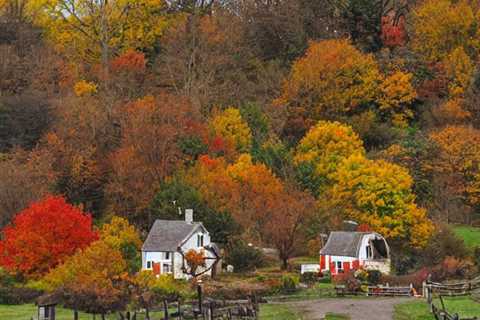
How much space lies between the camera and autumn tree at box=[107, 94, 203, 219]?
252 ft

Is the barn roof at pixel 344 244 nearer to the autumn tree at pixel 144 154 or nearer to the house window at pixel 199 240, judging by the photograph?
the house window at pixel 199 240

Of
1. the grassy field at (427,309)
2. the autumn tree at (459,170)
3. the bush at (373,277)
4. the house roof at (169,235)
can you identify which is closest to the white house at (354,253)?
the bush at (373,277)

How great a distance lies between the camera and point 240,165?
7719cm

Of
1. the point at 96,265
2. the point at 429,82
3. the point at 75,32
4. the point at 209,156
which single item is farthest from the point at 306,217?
the point at 75,32

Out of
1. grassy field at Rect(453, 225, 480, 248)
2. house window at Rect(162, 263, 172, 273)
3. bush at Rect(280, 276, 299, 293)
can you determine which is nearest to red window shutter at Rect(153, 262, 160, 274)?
house window at Rect(162, 263, 172, 273)

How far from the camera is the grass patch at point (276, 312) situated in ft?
162

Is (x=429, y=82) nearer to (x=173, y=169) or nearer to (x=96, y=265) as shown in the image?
(x=173, y=169)

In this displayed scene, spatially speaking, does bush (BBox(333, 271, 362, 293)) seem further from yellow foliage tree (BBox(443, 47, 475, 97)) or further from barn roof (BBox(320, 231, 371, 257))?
yellow foliage tree (BBox(443, 47, 475, 97))

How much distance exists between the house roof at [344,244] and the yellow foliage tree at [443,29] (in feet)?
130

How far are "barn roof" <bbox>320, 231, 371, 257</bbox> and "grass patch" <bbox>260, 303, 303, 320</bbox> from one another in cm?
1269

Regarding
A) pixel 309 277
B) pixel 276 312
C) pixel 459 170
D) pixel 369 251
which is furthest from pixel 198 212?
pixel 459 170

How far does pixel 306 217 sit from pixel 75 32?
46.4 metres

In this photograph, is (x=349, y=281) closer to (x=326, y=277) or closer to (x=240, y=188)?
(x=326, y=277)

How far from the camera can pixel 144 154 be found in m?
78.5
